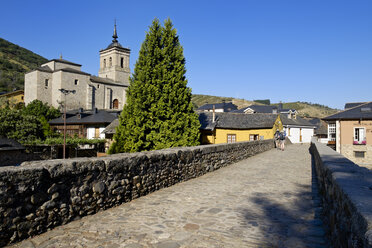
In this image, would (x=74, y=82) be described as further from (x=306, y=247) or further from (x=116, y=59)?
(x=306, y=247)

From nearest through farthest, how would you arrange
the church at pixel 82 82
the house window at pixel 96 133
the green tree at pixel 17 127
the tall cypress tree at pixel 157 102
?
the tall cypress tree at pixel 157 102, the green tree at pixel 17 127, the house window at pixel 96 133, the church at pixel 82 82

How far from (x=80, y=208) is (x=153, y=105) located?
12.4m

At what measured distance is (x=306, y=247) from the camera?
130 inches

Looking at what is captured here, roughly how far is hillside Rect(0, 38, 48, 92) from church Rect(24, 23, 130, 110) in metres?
20.8

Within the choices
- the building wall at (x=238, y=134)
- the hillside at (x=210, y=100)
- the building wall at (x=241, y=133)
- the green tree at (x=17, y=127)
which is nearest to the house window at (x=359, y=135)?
the building wall at (x=238, y=134)

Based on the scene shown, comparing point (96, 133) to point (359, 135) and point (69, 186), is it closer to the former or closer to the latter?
point (359, 135)

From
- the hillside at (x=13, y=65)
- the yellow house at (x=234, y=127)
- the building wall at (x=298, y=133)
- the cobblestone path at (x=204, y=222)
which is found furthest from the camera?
the hillside at (x=13, y=65)

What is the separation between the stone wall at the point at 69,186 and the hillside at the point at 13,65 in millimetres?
83820

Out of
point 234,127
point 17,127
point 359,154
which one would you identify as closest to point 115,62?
point 17,127

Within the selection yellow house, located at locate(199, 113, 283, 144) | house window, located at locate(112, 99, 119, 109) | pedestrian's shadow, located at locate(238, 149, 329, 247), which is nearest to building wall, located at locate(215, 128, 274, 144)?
yellow house, located at locate(199, 113, 283, 144)

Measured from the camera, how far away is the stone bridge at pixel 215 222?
11.0ft

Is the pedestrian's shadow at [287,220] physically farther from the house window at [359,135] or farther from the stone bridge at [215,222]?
the house window at [359,135]

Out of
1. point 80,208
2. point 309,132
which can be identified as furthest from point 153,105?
point 309,132

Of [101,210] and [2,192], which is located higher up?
[2,192]
